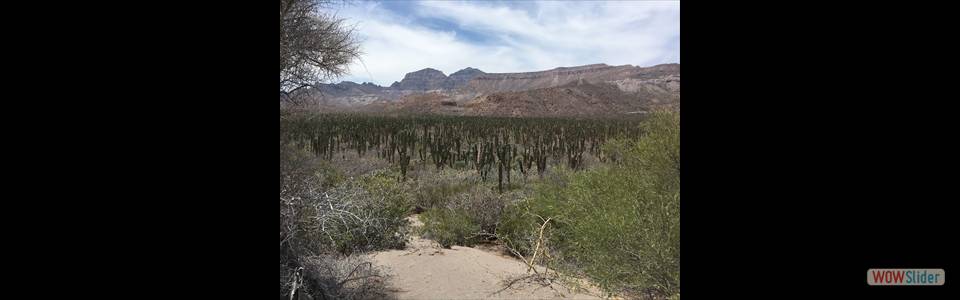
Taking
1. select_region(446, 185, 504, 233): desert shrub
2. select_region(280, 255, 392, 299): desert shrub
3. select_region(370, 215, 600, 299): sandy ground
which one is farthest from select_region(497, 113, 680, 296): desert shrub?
select_region(446, 185, 504, 233): desert shrub

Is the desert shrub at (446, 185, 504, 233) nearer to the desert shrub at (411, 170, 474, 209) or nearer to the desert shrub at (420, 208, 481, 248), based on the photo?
the desert shrub at (420, 208, 481, 248)

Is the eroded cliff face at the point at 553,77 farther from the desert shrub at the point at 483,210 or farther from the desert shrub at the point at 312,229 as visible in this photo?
the desert shrub at the point at 312,229

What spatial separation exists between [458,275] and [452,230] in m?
1.54

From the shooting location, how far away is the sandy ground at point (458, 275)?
15.7 ft

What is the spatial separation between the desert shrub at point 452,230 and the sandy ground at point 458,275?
24 centimetres

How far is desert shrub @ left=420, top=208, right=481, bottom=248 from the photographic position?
669cm

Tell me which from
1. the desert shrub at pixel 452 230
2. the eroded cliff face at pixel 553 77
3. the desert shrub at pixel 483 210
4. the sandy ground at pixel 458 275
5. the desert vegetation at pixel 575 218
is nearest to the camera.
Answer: the desert vegetation at pixel 575 218

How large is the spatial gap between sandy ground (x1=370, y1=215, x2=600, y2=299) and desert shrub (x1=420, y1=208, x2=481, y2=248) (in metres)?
0.24

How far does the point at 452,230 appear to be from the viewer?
267 inches

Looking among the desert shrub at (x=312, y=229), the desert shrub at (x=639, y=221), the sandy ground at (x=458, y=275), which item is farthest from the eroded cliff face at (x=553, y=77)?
the desert shrub at (x=312, y=229)
